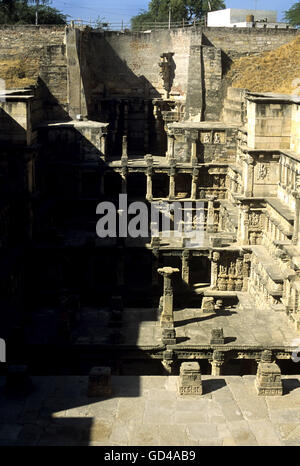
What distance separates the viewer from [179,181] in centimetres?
3556

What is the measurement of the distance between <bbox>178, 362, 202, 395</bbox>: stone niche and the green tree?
4321cm

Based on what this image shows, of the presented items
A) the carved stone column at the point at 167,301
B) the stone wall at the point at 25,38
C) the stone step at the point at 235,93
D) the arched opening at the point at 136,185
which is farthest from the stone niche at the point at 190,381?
the stone wall at the point at 25,38

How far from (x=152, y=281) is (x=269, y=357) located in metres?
10.6

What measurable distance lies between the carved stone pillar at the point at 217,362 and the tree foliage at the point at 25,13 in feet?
121

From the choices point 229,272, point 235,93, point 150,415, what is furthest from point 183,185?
point 150,415

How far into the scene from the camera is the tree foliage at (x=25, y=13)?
4853 cm

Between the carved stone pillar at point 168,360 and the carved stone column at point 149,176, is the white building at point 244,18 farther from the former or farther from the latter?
the carved stone pillar at point 168,360

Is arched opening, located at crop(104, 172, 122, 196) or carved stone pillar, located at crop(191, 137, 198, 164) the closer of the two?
carved stone pillar, located at crop(191, 137, 198, 164)

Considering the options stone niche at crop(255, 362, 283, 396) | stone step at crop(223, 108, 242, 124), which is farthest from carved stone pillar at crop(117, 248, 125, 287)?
stone niche at crop(255, 362, 283, 396)

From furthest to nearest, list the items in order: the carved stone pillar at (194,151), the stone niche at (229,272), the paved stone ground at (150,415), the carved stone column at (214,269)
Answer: the carved stone pillar at (194,151), the carved stone column at (214,269), the stone niche at (229,272), the paved stone ground at (150,415)

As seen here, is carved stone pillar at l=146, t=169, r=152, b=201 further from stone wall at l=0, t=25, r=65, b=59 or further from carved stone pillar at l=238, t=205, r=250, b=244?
stone wall at l=0, t=25, r=65, b=59

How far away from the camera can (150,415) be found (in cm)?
1456

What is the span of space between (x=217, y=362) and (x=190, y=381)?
5.21m

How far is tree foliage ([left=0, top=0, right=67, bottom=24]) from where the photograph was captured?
48.5 m
